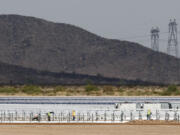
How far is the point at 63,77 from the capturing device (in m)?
172

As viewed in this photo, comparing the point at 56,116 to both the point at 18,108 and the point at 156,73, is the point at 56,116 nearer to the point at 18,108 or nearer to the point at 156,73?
the point at 18,108
